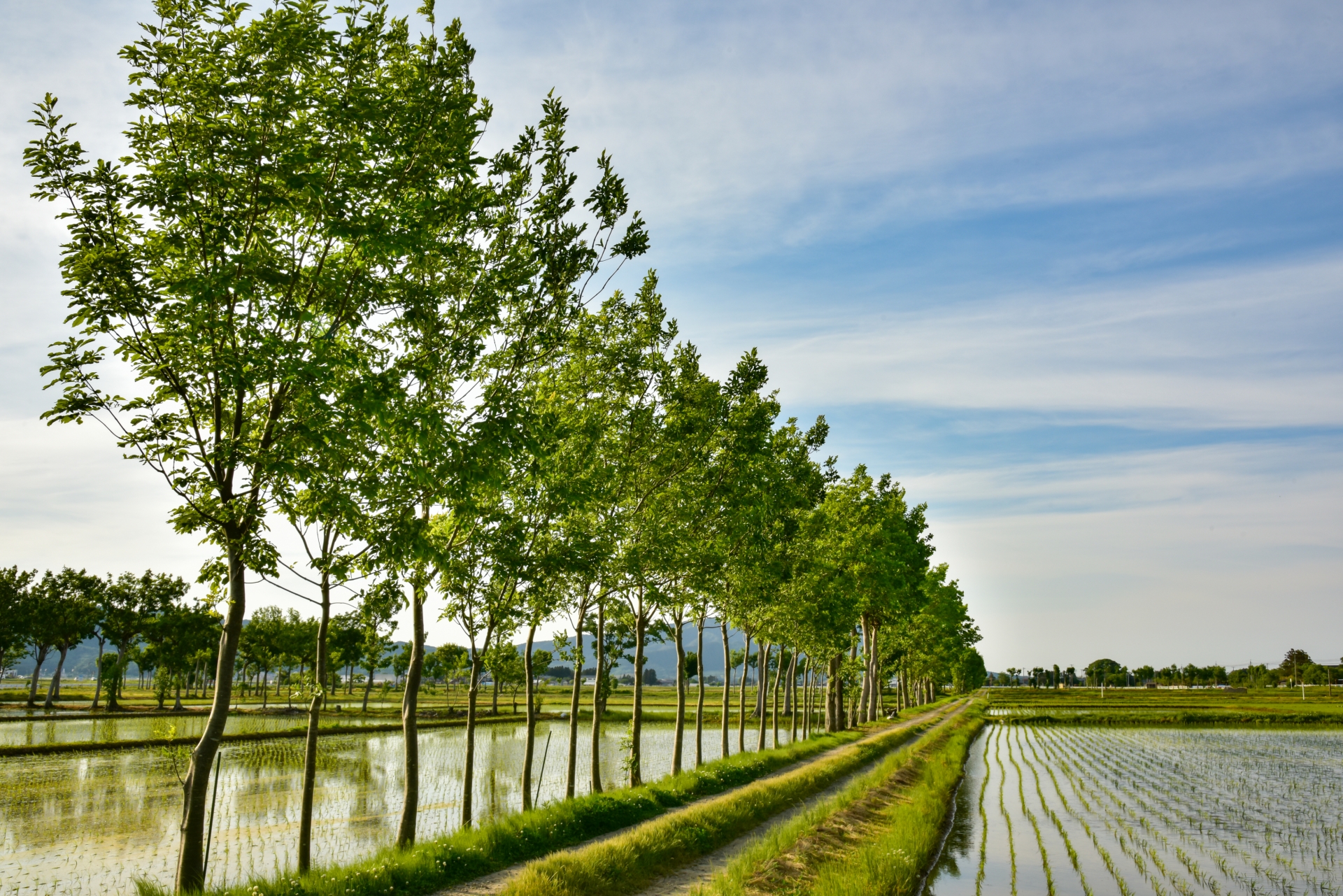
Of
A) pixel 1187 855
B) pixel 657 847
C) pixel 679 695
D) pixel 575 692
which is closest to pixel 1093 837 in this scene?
pixel 1187 855

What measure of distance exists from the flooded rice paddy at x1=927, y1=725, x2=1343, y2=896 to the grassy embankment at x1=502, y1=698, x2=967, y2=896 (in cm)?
499

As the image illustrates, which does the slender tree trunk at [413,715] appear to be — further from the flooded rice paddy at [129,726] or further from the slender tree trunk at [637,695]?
the flooded rice paddy at [129,726]

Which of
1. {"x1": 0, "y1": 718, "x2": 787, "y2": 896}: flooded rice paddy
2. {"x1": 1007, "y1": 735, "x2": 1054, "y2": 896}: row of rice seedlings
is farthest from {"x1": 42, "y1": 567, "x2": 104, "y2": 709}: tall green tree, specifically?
{"x1": 1007, "y1": 735, "x2": 1054, "y2": 896}: row of rice seedlings

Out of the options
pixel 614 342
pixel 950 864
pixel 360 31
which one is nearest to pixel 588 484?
pixel 614 342

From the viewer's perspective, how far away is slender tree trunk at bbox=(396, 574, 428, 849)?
16.3 metres

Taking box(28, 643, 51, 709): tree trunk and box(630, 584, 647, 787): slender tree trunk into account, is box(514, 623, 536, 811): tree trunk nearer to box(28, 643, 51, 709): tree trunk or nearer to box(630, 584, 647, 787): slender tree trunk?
box(630, 584, 647, 787): slender tree trunk

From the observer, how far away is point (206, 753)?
11797 millimetres

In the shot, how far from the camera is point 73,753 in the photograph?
38562mm

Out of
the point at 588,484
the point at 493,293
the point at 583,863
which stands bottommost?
the point at 583,863

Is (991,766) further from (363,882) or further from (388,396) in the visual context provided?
(388,396)

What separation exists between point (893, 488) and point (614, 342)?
145ft

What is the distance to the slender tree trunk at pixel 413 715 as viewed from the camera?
16344 mm

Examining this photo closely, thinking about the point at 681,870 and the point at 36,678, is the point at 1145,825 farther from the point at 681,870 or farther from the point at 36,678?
the point at 36,678

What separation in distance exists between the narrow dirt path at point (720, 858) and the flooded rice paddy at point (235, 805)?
6.76 m
